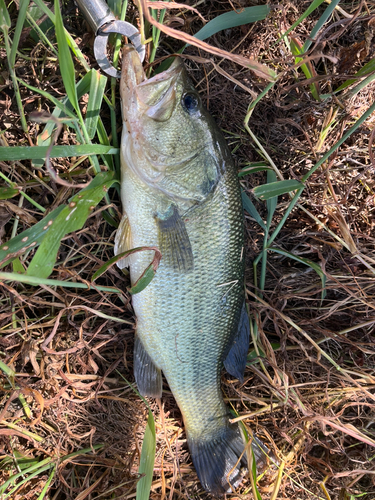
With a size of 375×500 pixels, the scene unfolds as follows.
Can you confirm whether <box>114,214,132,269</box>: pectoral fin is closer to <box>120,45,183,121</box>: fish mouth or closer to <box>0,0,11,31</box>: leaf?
<box>120,45,183,121</box>: fish mouth

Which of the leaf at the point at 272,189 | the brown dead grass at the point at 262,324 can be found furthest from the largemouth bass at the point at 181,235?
the brown dead grass at the point at 262,324

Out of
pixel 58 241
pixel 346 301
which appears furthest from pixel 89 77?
pixel 346 301

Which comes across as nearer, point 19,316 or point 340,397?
point 19,316

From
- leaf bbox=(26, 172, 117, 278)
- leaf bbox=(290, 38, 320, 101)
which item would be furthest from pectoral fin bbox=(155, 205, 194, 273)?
leaf bbox=(290, 38, 320, 101)

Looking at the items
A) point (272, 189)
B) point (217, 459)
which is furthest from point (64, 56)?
point (217, 459)

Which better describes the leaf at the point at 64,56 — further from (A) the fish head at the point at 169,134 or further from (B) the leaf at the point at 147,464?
(B) the leaf at the point at 147,464

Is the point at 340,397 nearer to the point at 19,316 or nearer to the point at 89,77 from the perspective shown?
the point at 19,316
